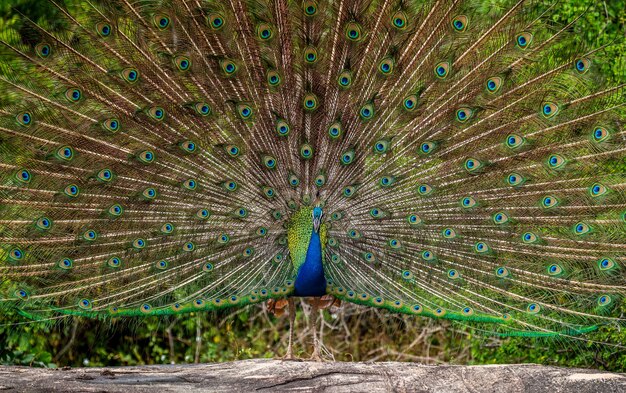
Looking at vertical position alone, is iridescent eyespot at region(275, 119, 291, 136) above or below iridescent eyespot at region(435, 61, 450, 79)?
below

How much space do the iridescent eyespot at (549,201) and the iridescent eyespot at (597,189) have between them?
0.23 meters

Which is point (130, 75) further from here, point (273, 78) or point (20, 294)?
point (20, 294)

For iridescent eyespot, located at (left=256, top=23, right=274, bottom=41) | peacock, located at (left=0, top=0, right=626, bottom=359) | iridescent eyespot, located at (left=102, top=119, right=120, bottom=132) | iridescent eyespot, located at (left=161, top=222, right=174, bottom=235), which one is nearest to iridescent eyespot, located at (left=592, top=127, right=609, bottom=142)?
peacock, located at (left=0, top=0, right=626, bottom=359)

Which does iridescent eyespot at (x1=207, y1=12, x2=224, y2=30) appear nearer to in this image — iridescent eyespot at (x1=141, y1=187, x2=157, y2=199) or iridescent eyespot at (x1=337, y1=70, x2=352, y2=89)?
iridescent eyespot at (x1=337, y1=70, x2=352, y2=89)

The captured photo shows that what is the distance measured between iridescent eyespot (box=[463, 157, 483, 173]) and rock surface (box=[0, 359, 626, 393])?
4.32 ft

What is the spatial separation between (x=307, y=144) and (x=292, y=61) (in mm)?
574

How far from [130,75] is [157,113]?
0.30m

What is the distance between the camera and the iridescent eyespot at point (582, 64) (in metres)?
4.95

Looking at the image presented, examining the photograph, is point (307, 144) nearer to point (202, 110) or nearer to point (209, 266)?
point (202, 110)

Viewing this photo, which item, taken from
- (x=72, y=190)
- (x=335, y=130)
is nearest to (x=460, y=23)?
(x=335, y=130)

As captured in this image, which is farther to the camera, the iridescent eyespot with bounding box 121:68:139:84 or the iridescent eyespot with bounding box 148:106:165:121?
the iridescent eyespot with bounding box 148:106:165:121

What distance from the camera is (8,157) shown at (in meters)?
5.12

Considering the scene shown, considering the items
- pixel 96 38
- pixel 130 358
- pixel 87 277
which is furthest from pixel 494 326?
pixel 130 358

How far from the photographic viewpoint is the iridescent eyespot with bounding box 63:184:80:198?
5.23 metres
